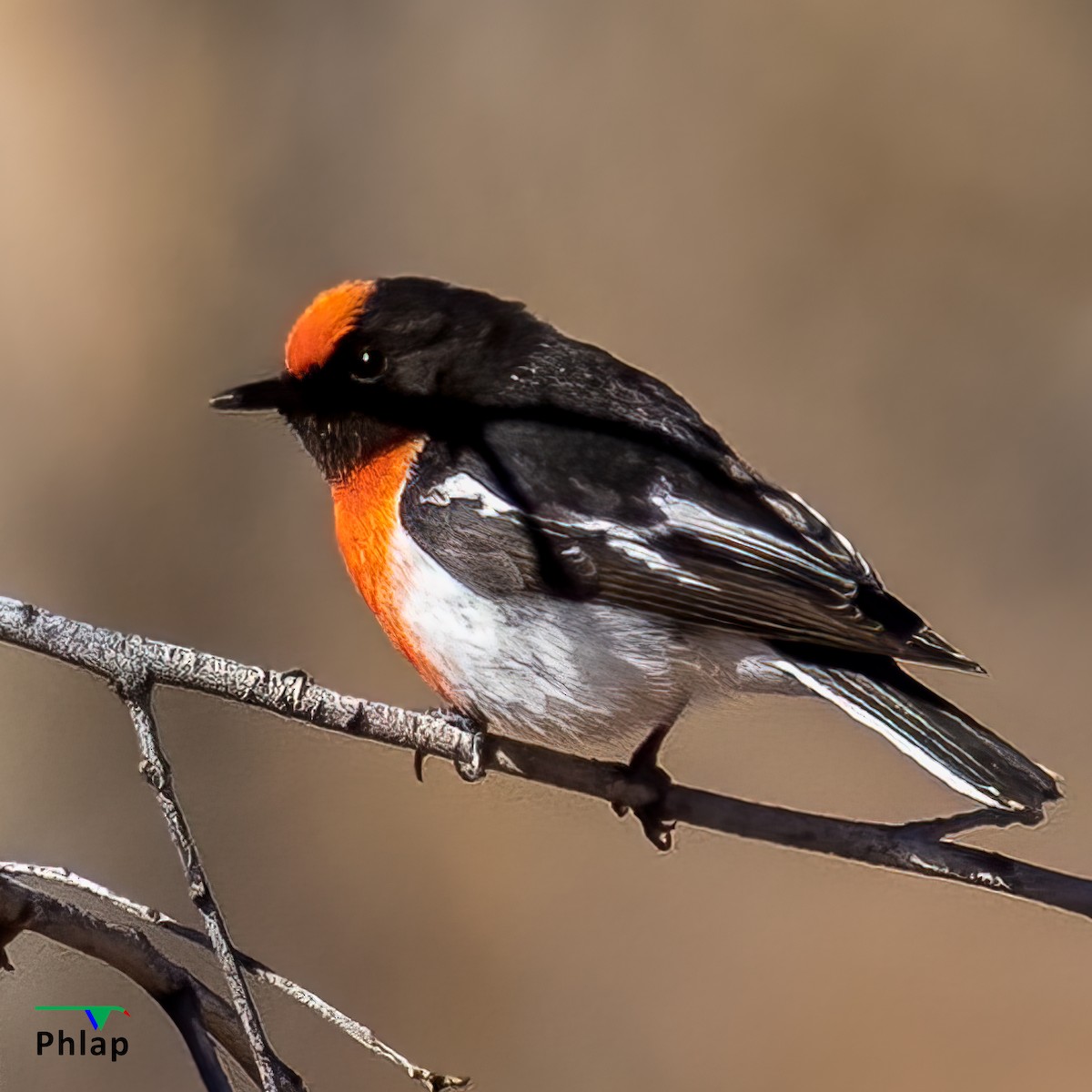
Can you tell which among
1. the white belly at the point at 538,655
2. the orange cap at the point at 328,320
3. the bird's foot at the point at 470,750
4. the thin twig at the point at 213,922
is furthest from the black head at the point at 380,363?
the thin twig at the point at 213,922

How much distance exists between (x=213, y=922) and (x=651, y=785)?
0.39 meters

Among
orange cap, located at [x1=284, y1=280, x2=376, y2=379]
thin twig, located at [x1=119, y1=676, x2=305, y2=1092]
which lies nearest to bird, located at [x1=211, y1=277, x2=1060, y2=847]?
orange cap, located at [x1=284, y1=280, x2=376, y2=379]

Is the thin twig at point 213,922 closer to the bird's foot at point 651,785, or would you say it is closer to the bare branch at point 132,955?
the bare branch at point 132,955

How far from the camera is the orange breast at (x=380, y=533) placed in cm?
100

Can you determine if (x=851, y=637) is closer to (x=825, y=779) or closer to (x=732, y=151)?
(x=825, y=779)

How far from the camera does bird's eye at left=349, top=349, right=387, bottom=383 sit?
998 mm

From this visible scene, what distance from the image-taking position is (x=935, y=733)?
87cm

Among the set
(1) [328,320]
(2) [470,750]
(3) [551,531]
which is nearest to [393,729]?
(2) [470,750]

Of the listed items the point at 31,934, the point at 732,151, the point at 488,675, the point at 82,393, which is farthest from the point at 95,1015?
the point at 732,151

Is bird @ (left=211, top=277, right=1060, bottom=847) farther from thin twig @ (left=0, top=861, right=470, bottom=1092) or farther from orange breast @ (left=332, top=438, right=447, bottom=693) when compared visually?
thin twig @ (left=0, top=861, right=470, bottom=1092)

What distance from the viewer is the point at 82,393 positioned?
115 cm

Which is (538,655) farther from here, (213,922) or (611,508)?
(213,922)

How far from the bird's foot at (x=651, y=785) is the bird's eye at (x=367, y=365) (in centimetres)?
35

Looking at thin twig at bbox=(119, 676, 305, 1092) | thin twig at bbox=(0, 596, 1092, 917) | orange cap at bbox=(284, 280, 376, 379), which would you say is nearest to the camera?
thin twig at bbox=(119, 676, 305, 1092)
